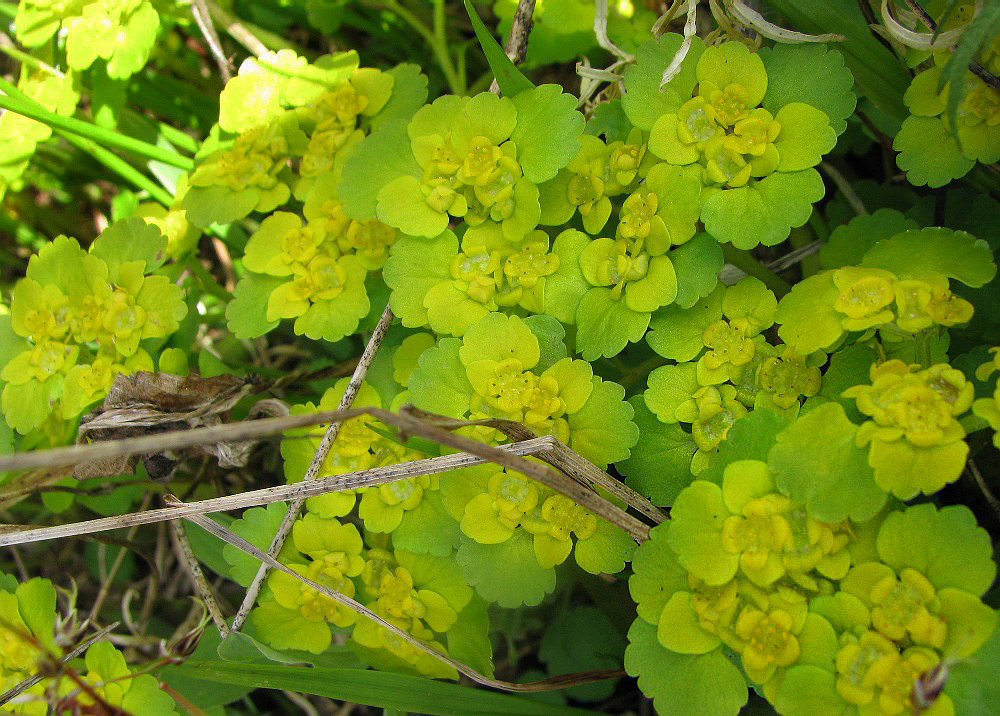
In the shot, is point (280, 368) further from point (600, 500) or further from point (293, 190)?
point (600, 500)

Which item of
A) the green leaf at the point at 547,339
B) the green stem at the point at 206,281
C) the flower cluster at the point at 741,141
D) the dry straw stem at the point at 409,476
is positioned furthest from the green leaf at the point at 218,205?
the flower cluster at the point at 741,141

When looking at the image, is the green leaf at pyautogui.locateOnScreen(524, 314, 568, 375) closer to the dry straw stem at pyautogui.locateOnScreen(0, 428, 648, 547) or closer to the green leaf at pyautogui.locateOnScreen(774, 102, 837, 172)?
the dry straw stem at pyautogui.locateOnScreen(0, 428, 648, 547)

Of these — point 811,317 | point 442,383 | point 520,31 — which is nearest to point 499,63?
point 520,31

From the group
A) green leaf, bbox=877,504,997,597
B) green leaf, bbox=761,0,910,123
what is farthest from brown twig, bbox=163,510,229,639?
green leaf, bbox=761,0,910,123

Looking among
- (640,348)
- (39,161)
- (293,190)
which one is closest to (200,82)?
(39,161)

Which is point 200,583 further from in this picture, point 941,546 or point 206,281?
point 941,546
